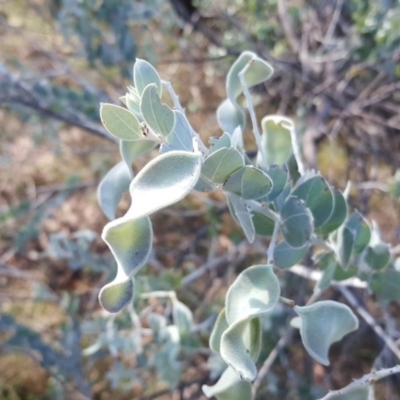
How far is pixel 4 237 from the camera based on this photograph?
2.04 meters

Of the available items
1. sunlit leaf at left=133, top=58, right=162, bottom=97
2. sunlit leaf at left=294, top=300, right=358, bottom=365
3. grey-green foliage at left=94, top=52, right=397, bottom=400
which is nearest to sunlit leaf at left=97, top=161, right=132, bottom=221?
grey-green foliage at left=94, top=52, right=397, bottom=400

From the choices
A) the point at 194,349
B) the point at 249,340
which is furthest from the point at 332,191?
the point at 194,349

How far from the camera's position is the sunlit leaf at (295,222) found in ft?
1.57

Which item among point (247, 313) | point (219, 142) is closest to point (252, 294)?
point (247, 313)

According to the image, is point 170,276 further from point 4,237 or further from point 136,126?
point 4,237

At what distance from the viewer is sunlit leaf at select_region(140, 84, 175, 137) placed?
14.3 inches

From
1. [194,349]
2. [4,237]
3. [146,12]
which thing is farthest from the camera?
[4,237]

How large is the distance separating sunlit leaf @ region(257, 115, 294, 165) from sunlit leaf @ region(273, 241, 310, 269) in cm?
10

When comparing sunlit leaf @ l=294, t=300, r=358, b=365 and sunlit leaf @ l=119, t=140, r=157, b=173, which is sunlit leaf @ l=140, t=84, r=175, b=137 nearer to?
sunlit leaf @ l=119, t=140, r=157, b=173

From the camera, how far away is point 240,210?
43cm

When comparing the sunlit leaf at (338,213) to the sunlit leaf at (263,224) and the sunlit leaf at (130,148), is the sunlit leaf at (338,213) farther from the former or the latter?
the sunlit leaf at (130,148)

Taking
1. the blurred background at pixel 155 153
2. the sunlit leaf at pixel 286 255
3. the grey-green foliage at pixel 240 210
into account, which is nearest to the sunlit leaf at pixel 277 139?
the grey-green foliage at pixel 240 210

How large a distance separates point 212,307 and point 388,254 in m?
0.73

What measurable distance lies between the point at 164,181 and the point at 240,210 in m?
0.13
